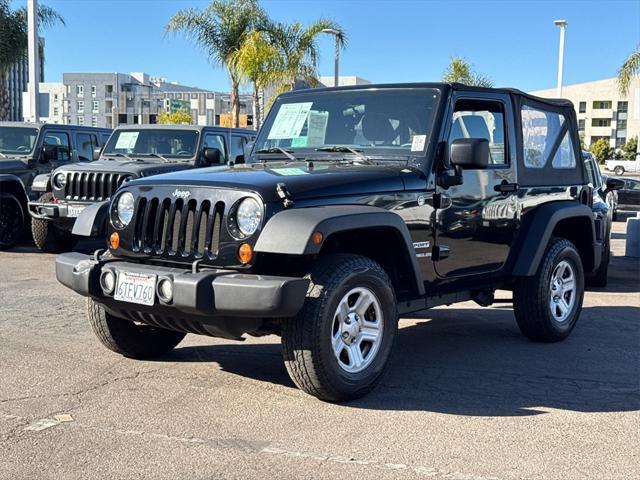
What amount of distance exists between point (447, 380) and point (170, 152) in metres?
7.00

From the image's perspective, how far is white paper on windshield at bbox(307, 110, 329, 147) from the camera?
5.79 metres

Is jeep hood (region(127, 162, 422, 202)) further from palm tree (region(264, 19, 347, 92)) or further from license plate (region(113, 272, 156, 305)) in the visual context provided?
palm tree (region(264, 19, 347, 92))

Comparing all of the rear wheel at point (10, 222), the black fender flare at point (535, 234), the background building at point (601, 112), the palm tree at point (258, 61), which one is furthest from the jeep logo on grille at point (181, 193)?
the background building at point (601, 112)

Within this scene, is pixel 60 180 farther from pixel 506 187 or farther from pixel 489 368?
pixel 489 368

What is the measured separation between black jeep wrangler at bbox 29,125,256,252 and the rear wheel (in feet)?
2.69

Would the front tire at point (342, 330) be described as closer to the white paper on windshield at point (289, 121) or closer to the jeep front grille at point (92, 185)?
the white paper on windshield at point (289, 121)

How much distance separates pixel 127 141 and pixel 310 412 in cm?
796

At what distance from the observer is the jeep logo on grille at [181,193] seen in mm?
4707

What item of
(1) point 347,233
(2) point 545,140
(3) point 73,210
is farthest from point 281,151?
(3) point 73,210

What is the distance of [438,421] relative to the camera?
4.43m

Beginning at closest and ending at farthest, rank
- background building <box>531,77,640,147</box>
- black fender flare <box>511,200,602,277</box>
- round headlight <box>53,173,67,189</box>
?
black fender flare <box>511,200,602,277</box> < round headlight <box>53,173,67,189</box> < background building <box>531,77,640,147</box>

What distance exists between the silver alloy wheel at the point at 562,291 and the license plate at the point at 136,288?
10.8 ft

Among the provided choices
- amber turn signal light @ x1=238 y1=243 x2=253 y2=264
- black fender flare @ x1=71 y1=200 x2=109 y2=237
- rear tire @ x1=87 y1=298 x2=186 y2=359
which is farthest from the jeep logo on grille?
rear tire @ x1=87 y1=298 x2=186 y2=359

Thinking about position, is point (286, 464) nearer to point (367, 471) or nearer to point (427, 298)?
point (367, 471)
